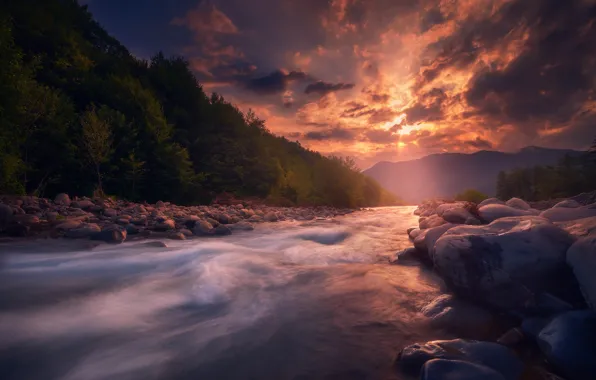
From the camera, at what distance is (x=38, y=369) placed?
2.08 m

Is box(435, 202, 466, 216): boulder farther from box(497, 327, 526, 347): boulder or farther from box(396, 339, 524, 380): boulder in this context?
box(396, 339, 524, 380): boulder

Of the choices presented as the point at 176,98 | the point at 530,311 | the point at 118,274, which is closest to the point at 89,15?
the point at 176,98

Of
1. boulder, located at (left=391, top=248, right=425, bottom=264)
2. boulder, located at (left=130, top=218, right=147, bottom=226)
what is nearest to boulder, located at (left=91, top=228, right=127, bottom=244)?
boulder, located at (left=130, top=218, right=147, bottom=226)

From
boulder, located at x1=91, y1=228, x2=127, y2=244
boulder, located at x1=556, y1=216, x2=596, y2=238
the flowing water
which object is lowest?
the flowing water

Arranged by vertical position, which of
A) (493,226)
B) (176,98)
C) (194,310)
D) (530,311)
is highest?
(176,98)

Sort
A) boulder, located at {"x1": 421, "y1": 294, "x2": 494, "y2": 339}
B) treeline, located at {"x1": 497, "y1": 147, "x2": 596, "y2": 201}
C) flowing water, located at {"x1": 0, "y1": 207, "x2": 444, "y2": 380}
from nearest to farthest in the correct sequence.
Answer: flowing water, located at {"x1": 0, "y1": 207, "x2": 444, "y2": 380} < boulder, located at {"x1": 421, "y1": 294, "x2": 494, "y2": 339} < treeline, located at {"x1": 497, "y1": 147, "x2": 596, "y2": 201}

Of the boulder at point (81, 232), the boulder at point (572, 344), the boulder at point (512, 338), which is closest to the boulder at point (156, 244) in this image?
the boulder at point (81, 232)

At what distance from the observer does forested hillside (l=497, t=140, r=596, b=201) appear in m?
29.3

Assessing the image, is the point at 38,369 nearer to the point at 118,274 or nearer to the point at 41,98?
the point at 118,274

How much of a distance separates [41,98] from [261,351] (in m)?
15.0

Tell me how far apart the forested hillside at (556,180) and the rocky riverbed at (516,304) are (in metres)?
35.3

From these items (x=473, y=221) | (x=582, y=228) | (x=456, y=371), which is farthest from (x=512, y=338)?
(x=473, y=221)

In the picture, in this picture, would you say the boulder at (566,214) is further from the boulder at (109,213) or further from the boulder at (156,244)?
the boulder at (109,213)

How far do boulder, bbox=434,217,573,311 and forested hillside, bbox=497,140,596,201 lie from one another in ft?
115
